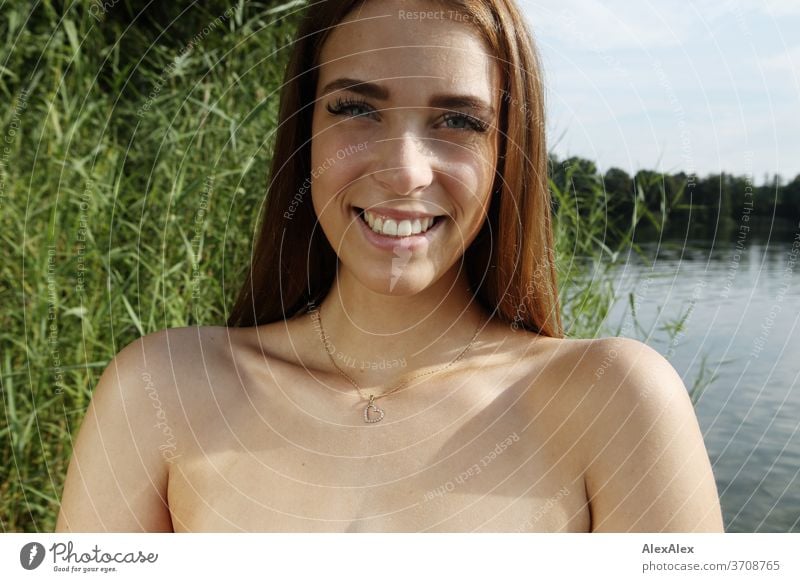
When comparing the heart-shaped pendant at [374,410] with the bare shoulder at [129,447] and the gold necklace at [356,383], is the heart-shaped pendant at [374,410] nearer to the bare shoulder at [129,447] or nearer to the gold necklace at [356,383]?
the gold necklace at [356,383]

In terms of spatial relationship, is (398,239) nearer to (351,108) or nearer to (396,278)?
(396,278)

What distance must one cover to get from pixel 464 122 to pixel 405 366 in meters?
0.47

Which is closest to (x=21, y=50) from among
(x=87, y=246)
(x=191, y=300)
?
(x=87, y=246)

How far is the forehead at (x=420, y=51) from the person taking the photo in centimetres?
140

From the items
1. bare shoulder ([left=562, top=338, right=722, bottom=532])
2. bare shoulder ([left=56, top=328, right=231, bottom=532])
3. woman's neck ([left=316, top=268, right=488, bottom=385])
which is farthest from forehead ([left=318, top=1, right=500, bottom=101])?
bare shoulder ([left=56, top=328, right=231, bottom=532])

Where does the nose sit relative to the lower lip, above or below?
above

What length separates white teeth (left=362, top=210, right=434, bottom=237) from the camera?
1490 mm

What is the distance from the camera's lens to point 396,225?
1.49 meters

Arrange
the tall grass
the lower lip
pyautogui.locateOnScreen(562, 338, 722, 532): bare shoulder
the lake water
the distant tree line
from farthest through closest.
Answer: the tall grass → the distant tree line → the lake water → the lower lip → pyautogui.locateOnScreen(562, 338, 722, 532): bare shoulder

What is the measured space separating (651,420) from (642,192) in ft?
4.41
